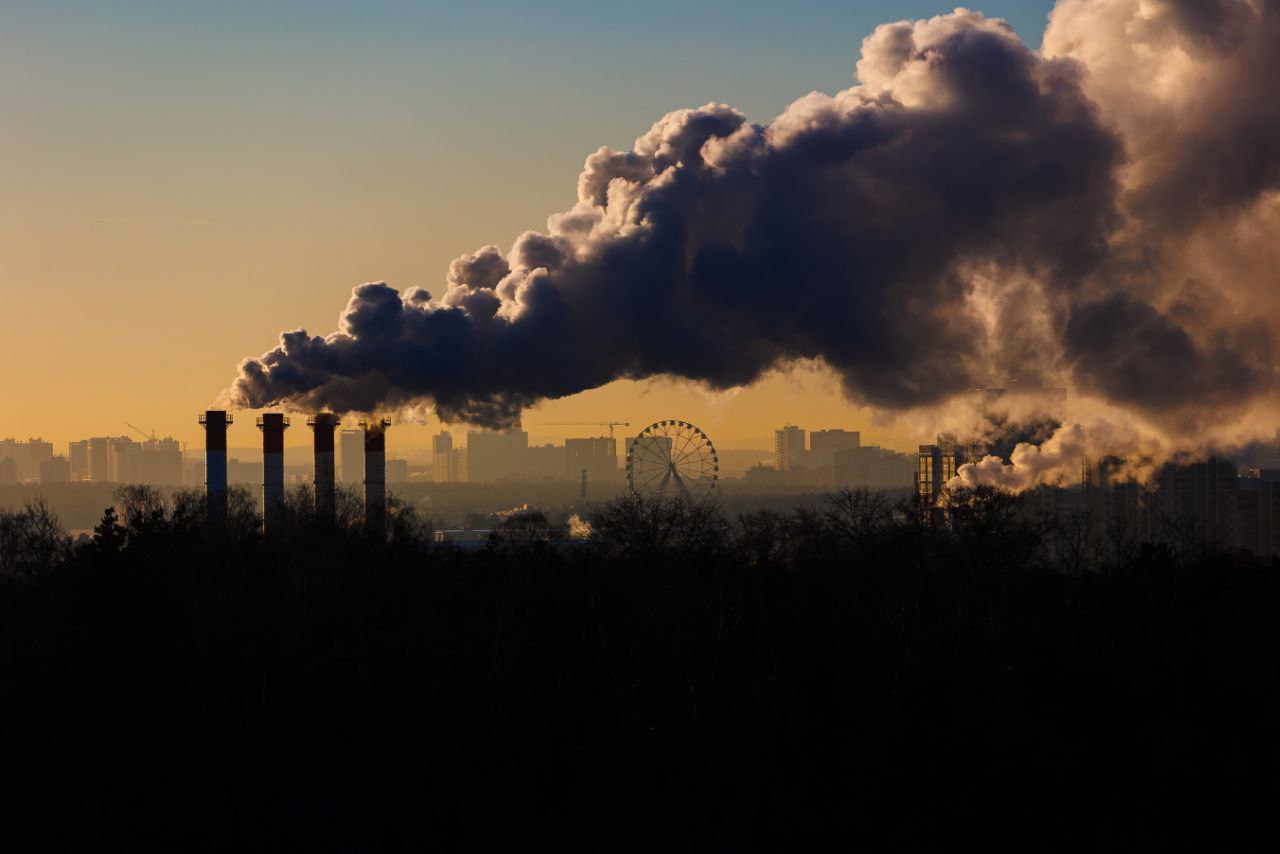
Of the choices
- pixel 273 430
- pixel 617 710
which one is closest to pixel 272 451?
pixel 273 430

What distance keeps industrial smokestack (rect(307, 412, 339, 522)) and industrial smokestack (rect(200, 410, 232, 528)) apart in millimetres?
4348

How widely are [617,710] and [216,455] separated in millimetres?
49846

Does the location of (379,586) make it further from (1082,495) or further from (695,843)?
(1082,495)

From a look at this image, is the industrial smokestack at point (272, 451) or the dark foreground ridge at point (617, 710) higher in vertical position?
the industrial smokestack at point (272, 451)

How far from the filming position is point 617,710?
44.8 m

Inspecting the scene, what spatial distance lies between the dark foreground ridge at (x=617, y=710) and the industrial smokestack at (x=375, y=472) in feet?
79.7

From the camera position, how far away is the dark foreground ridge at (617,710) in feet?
131

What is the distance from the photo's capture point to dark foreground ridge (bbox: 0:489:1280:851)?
39938 millimetres

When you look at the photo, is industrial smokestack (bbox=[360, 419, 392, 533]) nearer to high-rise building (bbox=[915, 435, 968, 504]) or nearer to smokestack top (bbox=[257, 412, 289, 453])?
smokestack top (bbox=[257, 412, 289, 453])

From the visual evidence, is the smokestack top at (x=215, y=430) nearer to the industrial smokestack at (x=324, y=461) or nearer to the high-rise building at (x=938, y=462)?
the industrial smokestack at (x=324, y=461)

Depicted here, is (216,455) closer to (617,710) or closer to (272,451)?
(272,451)

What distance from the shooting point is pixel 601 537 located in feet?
253

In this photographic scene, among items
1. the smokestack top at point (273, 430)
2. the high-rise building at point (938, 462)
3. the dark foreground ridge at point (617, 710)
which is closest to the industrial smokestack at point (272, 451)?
the smokestack top at point (273, 430)

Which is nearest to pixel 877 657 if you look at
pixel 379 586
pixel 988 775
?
pixel 988 775
